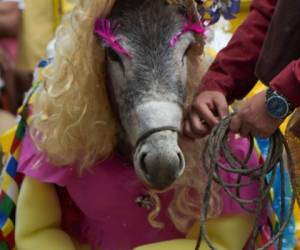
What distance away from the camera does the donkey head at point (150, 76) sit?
3.35ft

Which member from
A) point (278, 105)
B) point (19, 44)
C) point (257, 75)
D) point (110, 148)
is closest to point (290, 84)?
point (278, 105)

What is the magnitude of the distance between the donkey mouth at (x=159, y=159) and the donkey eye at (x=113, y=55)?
0.53 ft

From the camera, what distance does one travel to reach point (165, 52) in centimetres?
109

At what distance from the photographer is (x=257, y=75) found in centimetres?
115

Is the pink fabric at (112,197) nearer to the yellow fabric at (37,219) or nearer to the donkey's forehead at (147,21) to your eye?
the yellow fabric at (37,219)

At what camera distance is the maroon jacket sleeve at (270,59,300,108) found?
3.25ft

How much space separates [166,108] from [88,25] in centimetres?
21

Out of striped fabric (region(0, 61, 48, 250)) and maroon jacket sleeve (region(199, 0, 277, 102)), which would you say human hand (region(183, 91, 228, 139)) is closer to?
maroon jacket sleeve (region(199, 0, 277, 102))

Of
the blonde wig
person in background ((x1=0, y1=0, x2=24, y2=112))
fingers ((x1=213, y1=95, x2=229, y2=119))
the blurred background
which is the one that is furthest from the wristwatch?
person in background ((x1=0, y1=0, x2=24, y2=112))

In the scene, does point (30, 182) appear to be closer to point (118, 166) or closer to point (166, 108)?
point (118, 166)

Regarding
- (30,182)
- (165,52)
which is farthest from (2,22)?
(165,52)

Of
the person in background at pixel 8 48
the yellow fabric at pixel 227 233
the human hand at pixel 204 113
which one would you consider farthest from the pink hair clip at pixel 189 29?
the person in background at pixel 8 48

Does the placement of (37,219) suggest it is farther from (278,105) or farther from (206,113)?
(278,105)

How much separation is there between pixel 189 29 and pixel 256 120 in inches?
8.6
